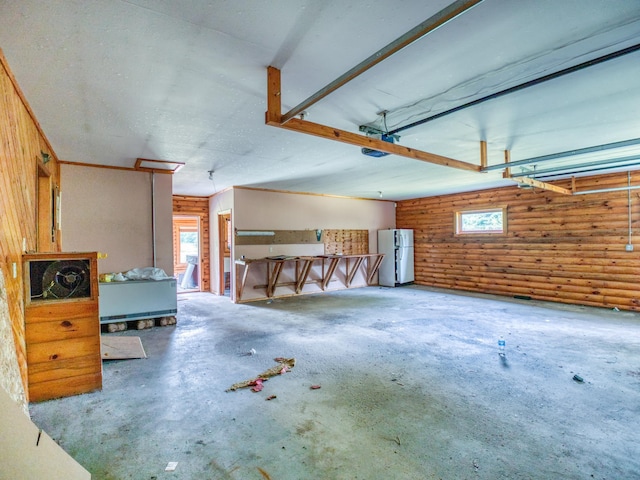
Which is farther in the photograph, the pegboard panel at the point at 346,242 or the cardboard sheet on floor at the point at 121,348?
the pegboard panel at the point at 346,242

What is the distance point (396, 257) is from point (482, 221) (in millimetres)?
2272

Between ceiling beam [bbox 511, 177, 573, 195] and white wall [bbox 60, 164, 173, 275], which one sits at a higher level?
ceiling beam [bbox 511, 177, 573, 195]

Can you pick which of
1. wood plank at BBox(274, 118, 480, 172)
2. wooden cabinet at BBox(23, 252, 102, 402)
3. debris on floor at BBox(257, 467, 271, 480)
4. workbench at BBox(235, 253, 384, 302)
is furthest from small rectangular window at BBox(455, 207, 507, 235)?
wooden cabinet at BBox(23, 252, 102, 402)

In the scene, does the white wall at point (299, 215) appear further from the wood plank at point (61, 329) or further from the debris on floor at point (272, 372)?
the wood plank at point (61, 329)

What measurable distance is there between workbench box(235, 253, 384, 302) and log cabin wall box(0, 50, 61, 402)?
3.65 m

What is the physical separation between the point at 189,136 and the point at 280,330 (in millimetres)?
2783

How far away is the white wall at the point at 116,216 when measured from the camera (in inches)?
183

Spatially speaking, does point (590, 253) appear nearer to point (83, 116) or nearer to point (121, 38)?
point (121, 38)

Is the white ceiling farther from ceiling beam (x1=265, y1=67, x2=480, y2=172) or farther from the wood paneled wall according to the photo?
the wood paneled wall

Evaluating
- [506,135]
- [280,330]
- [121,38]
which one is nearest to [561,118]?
[506,135]

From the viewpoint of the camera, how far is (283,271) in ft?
23.7

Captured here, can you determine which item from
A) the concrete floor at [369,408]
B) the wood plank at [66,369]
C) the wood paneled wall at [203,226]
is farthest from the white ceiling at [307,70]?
the wood paneled wall at [203,226]

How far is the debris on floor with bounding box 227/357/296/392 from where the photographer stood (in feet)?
9.25

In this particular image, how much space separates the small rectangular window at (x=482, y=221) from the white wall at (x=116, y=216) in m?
6.63
